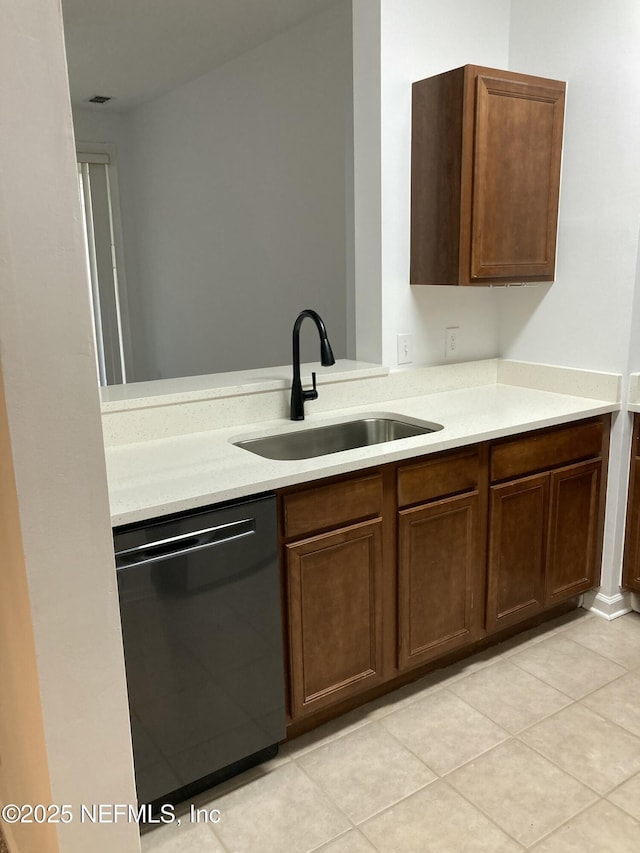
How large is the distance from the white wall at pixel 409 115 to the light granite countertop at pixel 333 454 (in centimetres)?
21

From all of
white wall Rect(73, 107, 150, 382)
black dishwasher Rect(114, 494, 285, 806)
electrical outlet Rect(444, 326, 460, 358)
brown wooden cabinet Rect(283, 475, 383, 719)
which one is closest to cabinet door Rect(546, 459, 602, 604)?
electrical outlet Rect(444, 326, 460, 358)

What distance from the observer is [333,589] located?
2084mm

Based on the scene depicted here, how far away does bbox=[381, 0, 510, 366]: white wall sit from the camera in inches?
101

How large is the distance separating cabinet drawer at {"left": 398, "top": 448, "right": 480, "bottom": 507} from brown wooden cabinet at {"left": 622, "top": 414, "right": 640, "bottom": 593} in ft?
2.49

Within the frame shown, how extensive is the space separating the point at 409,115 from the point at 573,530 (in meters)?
1.66

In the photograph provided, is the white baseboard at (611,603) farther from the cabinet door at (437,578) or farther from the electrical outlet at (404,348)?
the electrical outlet at (404,348)

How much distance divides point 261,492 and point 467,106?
1517 millimetres

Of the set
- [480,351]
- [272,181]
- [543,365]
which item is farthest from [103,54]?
[543,365]

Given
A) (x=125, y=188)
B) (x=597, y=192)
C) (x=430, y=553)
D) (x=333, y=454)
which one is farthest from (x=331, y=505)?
(x=125, y=188)

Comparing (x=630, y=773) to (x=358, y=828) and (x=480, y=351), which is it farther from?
(x=480, y=351)

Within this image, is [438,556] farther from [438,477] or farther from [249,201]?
[249,201]

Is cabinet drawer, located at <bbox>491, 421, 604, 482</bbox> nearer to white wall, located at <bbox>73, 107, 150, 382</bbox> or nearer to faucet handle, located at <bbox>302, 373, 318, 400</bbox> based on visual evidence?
faucet handle, located at <bbox>302, 373, 318, 400</bbox>

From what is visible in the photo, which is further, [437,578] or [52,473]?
[437,578]

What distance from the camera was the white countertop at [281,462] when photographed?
1772mm
